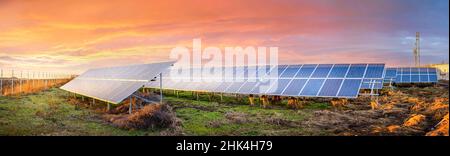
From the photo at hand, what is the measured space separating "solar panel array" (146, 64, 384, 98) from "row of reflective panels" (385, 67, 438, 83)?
1875 cm

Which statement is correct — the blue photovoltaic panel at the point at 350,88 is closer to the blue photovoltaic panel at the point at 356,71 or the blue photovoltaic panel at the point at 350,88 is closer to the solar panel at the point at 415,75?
the blue photovoltaic panel at the point at 356,71

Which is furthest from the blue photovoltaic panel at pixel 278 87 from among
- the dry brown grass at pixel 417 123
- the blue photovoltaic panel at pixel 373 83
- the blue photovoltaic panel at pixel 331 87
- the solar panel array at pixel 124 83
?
the dry brown grass at pixel 417 123

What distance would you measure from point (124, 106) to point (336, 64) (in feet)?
44.1

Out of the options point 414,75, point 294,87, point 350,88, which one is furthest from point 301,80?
point 414,75

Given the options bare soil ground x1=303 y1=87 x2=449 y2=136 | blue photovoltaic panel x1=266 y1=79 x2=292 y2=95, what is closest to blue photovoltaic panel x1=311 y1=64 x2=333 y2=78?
Result: blue photovoltaic panel x1=266 y1=79 x2=292 y2=95

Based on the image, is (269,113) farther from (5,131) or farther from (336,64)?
(5,131)

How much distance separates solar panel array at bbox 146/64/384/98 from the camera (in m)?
17.2

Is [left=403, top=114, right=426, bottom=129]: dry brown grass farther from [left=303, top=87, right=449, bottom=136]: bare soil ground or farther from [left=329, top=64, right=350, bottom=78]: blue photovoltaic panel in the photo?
[left=329, top=64, right=350, bottom=78]: blue photovoltaic panel

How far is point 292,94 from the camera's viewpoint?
694 inches

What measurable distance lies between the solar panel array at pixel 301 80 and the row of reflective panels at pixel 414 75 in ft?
61.5

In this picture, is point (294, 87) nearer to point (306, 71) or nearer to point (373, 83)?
point (306, 71)

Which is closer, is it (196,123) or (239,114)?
(196,123)

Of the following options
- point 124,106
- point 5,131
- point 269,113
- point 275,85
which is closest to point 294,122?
point 269,113

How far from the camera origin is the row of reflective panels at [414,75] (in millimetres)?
36625
